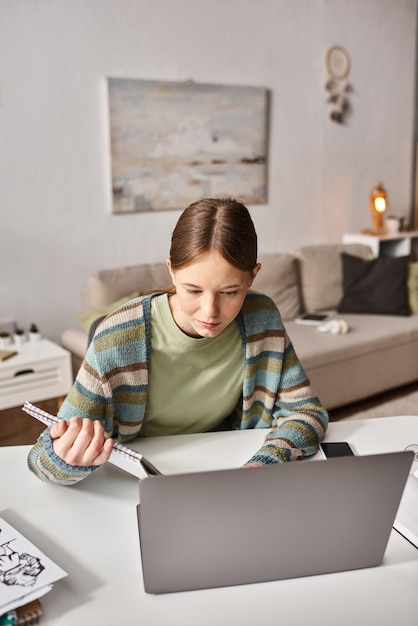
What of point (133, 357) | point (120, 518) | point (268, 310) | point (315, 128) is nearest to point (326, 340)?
point (315, 128)

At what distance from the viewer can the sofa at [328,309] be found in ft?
10.3

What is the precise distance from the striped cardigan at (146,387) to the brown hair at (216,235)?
0.17m

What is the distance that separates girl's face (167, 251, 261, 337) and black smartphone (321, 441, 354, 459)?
335mm

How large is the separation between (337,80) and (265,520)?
401cm

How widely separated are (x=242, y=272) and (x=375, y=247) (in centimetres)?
334

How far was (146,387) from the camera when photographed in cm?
129

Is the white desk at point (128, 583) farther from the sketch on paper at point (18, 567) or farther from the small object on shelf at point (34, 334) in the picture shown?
the small object on shelf at point (34, 334)

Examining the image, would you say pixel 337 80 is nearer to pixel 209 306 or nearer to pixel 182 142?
pixel 182 142

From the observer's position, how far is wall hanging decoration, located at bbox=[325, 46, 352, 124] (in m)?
4.20

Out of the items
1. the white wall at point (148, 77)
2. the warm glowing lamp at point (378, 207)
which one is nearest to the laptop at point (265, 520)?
the white wall at point (148, 77)

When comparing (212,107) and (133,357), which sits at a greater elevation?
(212,107)

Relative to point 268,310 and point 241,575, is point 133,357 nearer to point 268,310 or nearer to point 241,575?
point 268,310

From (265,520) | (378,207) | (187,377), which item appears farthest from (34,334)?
(378,207)

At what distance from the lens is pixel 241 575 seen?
0.86 metres
